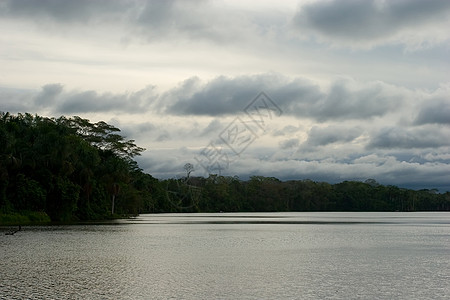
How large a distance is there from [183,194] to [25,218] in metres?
111

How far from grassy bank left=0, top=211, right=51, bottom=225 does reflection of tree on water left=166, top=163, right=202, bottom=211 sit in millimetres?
93610

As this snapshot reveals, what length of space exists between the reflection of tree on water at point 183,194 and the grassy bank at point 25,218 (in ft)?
307

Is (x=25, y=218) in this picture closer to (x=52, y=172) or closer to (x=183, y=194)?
(x=52, y=172)

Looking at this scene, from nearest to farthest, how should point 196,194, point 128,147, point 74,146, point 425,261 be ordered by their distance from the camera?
1. point 425,261
2. point 74,146
3. point 128,147
4. point 196,194

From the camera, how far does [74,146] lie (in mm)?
77438

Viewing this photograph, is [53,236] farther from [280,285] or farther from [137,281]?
[280,285]

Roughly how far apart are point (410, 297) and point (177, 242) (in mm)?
26529

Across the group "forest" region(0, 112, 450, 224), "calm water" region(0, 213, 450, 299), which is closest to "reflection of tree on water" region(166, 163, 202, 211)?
"forest" region(0, 112, 450, 224)

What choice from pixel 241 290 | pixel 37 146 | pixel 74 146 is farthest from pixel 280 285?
pixel 74 146

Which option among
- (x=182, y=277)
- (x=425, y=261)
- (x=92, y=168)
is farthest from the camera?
(x=92, y=168)

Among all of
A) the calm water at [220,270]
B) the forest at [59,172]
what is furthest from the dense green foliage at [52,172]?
the calm water at [220,270]

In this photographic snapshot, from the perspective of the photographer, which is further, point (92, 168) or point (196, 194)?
point (196, 194)

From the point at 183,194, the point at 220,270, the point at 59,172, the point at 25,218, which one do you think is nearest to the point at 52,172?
the point at 59,172

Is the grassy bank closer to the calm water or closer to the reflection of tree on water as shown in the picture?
the calm water
